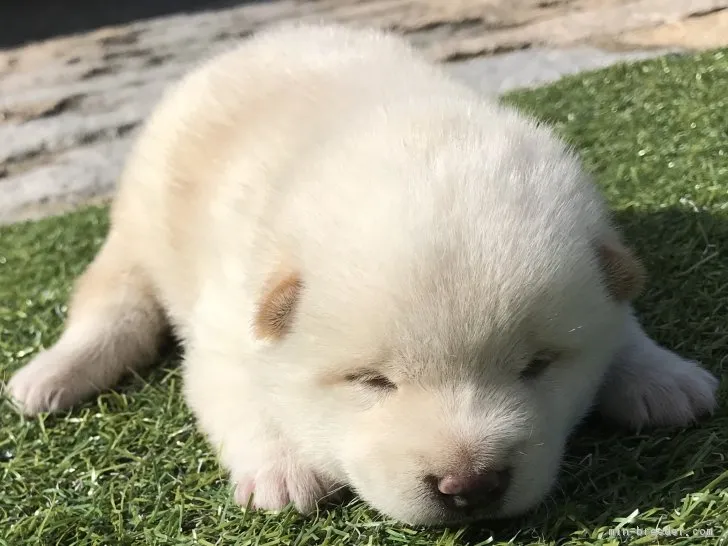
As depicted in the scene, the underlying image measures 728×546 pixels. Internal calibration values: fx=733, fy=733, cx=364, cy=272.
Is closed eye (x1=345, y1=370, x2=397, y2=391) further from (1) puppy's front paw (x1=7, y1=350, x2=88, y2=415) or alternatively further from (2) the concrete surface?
(2) the concrete surface

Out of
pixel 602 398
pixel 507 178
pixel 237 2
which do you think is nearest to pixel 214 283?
pixel 507 178

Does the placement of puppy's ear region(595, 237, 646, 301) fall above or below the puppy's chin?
above

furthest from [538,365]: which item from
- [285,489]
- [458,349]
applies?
[285,489]

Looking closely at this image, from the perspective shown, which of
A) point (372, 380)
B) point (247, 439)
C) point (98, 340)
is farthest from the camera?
point (98, 340)

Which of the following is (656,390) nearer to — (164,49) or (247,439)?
(247,439)

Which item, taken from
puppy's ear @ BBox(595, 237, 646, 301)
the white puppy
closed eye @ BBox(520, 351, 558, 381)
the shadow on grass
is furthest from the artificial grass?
puppy's ear @ BBox(595, 237, 646, 301)
